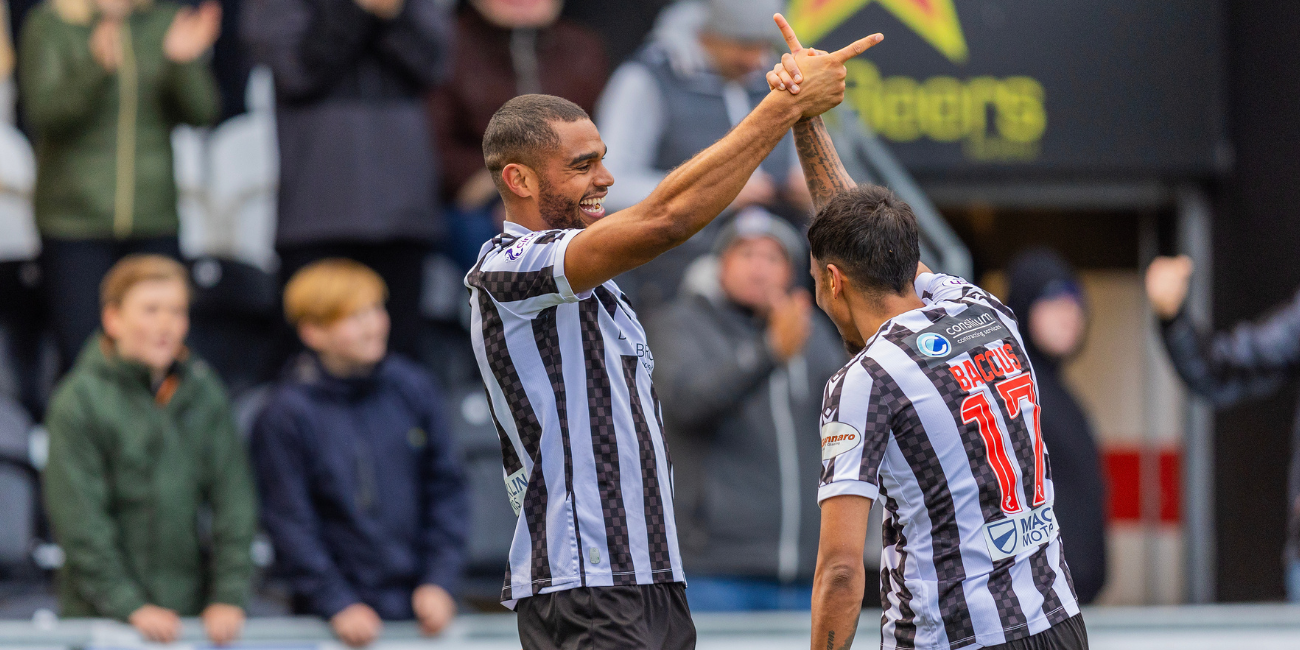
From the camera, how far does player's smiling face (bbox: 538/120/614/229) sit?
9.65ft

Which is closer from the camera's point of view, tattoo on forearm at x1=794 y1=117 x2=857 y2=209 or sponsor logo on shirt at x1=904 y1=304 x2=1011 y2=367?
sponsor logo on shirt at x1=904 y1=304 x2=1011 y2=367

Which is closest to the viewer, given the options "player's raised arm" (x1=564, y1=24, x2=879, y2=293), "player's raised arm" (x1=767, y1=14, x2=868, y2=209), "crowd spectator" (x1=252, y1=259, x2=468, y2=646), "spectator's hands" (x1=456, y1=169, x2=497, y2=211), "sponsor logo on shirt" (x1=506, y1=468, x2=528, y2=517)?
"player's raised arm" (x1=564, y1=24, x2=879, y2=293)

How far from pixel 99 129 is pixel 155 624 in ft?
7.67

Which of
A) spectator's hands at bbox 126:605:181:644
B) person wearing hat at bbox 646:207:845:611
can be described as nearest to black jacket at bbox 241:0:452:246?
person wearing hat at bbox 646:207:845:611

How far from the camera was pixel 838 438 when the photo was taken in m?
2.85

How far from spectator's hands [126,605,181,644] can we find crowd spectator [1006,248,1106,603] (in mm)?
3389

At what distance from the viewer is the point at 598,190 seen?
3006mm

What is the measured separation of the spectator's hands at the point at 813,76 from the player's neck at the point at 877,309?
460 mm

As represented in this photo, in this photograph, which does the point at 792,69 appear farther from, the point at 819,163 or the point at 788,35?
the point at 819,163

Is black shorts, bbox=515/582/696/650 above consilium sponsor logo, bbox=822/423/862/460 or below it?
below

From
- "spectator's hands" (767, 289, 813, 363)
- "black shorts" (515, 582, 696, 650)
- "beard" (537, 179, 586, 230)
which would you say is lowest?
"black shorts" (515, 582, 696, 650)

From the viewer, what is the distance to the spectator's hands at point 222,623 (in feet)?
15.1

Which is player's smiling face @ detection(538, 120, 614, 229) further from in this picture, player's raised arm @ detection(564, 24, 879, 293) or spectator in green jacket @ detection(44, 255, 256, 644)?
spectator in green jacket @ detection(44, 255, 256, 644)

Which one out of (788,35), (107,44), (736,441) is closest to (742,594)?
(736,441)
